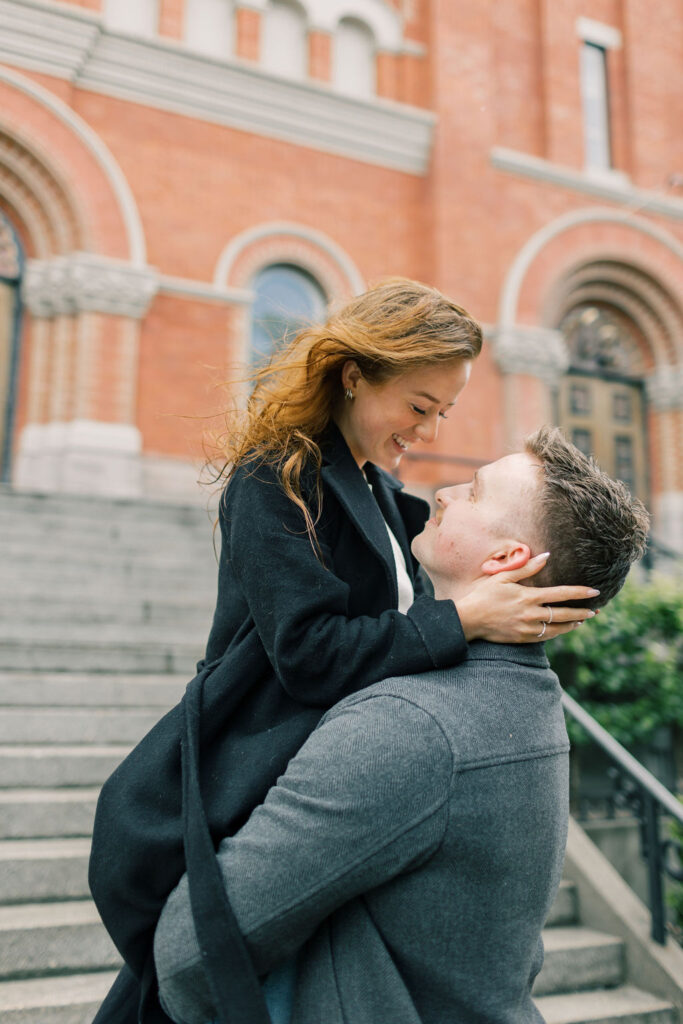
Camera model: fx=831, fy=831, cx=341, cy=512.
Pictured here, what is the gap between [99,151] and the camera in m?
9.73

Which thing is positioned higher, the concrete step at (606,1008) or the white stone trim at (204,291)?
the white stone trim at (204,291)

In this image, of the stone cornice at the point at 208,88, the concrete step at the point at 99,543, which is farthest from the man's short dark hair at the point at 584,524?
the stone cornice at the point at 208,88

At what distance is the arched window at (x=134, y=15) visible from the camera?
9.99 metres

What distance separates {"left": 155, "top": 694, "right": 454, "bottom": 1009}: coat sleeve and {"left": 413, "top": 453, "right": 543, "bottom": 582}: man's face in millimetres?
350

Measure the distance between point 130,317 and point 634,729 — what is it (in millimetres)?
7185

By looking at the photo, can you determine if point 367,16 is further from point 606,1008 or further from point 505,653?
point 505,653

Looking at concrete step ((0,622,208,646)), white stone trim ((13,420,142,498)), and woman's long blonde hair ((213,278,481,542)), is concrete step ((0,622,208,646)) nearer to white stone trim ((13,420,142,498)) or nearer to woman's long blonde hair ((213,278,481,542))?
woman's long blonde hair ((213,278,481,542))

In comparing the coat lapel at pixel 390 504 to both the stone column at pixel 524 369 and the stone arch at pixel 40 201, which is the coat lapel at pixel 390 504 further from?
the stone column at pixel 524 369

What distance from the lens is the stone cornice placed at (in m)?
9.34

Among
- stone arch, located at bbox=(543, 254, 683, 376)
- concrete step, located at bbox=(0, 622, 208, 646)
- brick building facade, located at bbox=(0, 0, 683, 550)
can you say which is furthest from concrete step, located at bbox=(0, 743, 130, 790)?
stone arch, located at bbox=(543, 254, 683, 376)

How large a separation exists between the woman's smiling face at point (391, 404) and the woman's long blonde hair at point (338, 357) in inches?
1.1

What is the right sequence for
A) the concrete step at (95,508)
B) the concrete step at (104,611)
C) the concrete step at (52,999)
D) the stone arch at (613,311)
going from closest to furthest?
the concrete step at (52,999)
the concrete step at (104,611)
the concrete step at (95,508)
the stone arch at (613,311)

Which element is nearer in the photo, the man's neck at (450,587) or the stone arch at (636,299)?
the man's neck at (450,587)

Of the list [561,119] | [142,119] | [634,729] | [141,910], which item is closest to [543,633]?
[141,910]
